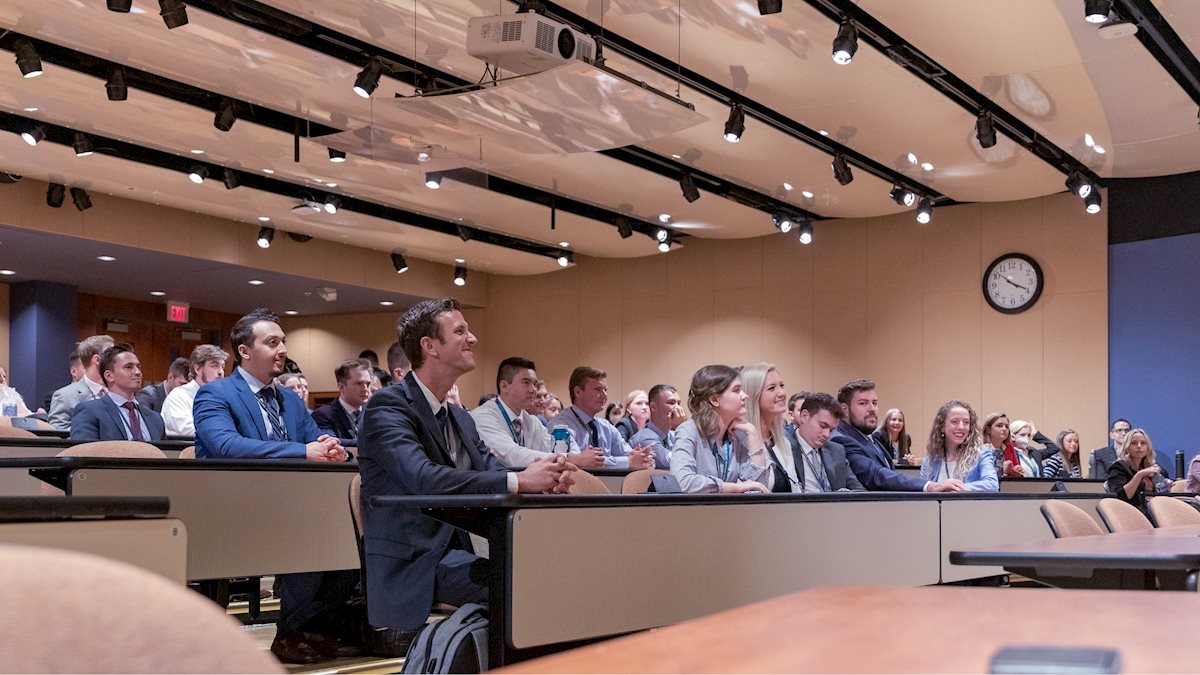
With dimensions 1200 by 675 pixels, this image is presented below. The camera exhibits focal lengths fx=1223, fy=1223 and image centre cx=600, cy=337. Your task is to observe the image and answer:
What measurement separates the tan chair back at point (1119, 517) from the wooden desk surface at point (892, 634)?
2.88 m

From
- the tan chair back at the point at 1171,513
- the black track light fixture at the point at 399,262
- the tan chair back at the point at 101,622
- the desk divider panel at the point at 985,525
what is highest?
the black track light fixture at the point at 399,262

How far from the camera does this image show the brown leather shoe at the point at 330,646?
17.3ft

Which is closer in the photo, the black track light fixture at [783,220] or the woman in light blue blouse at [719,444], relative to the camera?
the woman in light blue blouse at [719,444]

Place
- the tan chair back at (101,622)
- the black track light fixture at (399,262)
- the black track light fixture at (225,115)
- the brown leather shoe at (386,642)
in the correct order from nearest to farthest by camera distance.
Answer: the tan chair back at (101,622), the brown leather shoe at (386,642), the black track light fixture at (225,115), the black track light fixture at (399,262)

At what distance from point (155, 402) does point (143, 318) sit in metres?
7.60

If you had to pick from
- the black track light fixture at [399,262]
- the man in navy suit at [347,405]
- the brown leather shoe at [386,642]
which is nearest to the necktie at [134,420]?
the man in navy suit at [347,405]

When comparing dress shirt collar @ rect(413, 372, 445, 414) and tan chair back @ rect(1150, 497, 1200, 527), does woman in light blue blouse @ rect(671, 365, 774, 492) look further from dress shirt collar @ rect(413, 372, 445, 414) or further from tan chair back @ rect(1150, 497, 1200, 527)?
tan chair back @ rect(1150, 497, 1200, 527)

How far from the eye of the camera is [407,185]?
10.1m

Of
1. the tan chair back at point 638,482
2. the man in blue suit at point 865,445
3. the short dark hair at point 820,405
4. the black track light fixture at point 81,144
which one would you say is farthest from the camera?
the black track light fixture at point 81,144

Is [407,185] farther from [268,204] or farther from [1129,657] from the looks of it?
[1129,657]

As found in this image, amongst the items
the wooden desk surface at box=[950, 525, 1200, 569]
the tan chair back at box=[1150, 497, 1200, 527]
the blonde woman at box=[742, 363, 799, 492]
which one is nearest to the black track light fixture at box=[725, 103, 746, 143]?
the blonde woman at box=[742, 363, 799, 492]

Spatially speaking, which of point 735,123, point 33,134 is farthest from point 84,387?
point 735,123

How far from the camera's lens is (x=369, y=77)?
25.0 ft

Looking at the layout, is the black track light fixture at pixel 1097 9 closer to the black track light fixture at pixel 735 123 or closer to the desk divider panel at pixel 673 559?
the black track light fixture at pixel 735 123
